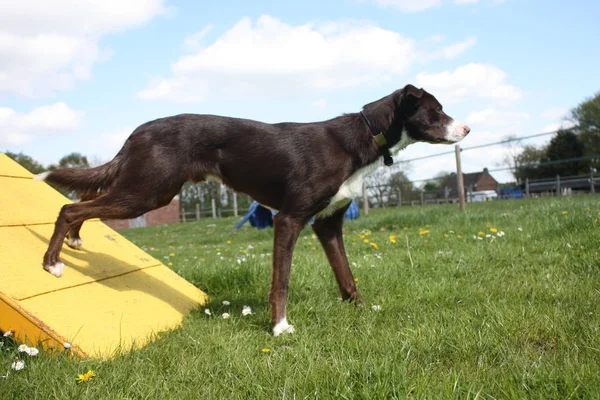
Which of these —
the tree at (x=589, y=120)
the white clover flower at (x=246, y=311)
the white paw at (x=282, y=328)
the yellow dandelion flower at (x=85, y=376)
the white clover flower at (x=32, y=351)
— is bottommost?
the white paw at (x=282, y=328)

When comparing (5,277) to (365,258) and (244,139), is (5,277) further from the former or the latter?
(365,258)

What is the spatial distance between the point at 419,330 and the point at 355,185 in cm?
113

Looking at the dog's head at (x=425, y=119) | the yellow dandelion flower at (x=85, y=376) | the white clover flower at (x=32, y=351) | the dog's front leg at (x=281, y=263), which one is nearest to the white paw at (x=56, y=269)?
the white clover flower at (x=32, y=351)

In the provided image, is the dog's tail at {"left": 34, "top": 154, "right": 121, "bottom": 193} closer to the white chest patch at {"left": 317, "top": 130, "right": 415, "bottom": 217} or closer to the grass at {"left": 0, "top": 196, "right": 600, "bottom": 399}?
the grass at {"left": 0, "top": 196, "right": 600, "bottom": 399}

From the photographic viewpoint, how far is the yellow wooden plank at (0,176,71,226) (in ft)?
11.6

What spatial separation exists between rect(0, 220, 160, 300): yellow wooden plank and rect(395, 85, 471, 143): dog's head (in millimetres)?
2497

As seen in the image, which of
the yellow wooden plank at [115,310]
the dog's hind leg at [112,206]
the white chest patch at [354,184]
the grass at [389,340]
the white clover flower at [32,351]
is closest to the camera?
the grass at [389,340]

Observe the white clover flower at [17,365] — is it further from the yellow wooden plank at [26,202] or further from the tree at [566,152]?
the tree at [566,152]

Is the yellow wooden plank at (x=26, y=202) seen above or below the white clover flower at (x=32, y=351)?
above

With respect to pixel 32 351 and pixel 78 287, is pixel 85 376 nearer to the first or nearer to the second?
pixel 32 351

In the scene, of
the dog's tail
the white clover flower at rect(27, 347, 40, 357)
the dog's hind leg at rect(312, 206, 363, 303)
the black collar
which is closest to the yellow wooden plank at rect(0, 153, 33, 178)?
the dog's tail

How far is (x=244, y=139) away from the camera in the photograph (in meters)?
3.44

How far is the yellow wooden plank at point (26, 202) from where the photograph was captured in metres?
3.55

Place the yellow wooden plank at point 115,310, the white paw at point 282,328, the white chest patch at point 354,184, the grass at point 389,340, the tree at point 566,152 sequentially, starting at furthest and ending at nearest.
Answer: the tree at point 566,152 < the white chest patch at point 354,184 < the white paw at point 282,328 < the yellow wooden plank at point 115,310 < the grass at point 389,340
